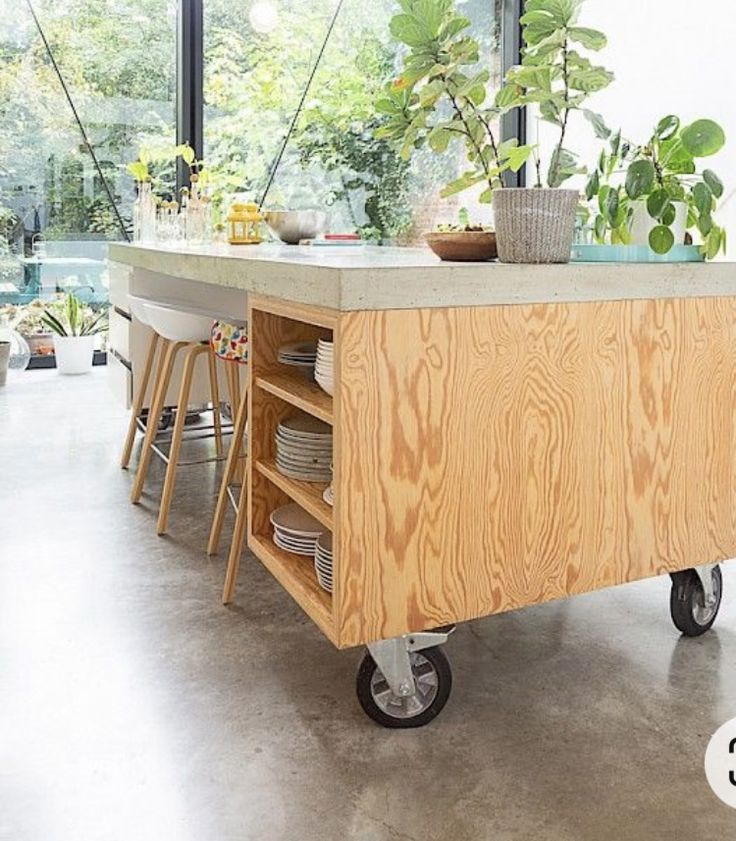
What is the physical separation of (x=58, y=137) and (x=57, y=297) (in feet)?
3.34

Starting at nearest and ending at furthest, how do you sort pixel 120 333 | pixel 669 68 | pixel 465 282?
1. pixel 465 282
2. pixel 120 333
3. pixel 669 68

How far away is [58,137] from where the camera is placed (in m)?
5.93

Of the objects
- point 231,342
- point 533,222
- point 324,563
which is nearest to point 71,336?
point 231,342

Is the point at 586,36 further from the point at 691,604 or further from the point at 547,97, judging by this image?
the point at 691,604

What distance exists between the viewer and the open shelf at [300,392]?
1824mm

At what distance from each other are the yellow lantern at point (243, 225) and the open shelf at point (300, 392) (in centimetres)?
156

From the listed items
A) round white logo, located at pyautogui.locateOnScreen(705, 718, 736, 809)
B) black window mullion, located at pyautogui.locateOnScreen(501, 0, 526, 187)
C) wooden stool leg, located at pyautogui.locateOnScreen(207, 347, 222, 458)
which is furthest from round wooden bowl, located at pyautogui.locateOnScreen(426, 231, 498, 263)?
black window mullion, located at pyautogui.locateOnScreen(501, 0, 526, 187)

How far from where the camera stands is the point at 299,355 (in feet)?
6.86

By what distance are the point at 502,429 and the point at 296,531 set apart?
571mm

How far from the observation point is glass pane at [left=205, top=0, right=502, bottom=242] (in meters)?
6.12

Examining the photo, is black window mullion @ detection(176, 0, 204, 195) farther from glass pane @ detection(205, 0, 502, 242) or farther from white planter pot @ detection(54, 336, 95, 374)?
white planter pot @ detection(54, 336, 95, 374)

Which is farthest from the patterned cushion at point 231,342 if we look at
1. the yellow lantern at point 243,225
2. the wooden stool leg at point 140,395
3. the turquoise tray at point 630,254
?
the turquoise tray at point 630,254

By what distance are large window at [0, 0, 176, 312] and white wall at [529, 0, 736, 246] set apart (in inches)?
110

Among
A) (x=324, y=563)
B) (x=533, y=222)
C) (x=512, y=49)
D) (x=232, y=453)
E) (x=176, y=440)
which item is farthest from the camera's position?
(x=512, y=49)
